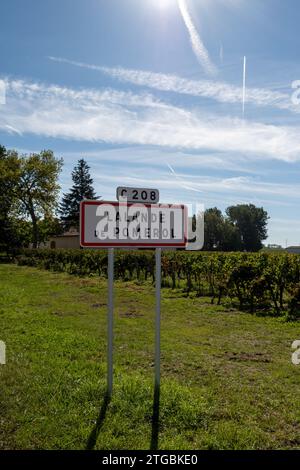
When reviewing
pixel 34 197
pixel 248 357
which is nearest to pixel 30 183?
pixel 34 197

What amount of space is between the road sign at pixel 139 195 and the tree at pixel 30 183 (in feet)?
164

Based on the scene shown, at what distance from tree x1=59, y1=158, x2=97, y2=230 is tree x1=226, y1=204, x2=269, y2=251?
42.9m

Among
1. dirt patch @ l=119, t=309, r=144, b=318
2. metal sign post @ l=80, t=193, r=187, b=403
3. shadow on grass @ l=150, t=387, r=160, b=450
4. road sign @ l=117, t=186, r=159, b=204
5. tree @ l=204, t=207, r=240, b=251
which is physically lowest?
shadow on grass @ l=150, t=387, r=160, b=450

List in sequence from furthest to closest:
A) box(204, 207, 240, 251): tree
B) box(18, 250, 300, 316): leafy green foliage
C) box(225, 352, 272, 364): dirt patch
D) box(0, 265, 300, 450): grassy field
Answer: box(204, 207, 240, 251): tree, box(18, 250, 300, 316): leafy green foliage, box(225, 352, 272, 364): dirt patch, box(0, 265, 300, 450): grassy field

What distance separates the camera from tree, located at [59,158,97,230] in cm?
6250

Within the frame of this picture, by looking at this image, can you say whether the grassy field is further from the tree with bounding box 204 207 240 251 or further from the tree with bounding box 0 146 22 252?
the tree with bounding box 204 207 240 251

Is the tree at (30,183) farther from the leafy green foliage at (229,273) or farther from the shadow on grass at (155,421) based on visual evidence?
the shadow on grass at (155,421)

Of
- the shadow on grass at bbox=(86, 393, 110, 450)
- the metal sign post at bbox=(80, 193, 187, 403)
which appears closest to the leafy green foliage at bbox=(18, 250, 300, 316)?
the metal sign post at bbox=(80, 193, 187, 403)

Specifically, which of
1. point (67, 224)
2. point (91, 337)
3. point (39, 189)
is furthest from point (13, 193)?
point (91, 337)

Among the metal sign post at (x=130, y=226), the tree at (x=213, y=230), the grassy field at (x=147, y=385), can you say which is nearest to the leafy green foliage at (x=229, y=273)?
the grassy field at (x=147, y=385)

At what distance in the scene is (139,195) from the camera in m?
5.03

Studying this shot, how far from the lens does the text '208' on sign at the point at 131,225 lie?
4.73 metres

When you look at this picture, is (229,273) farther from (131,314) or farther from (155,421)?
(155,421)

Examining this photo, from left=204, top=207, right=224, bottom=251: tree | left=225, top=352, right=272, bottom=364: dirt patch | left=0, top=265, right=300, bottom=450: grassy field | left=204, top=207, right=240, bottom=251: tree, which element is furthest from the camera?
left=204, top=207, right=240, bottom=251: tree
